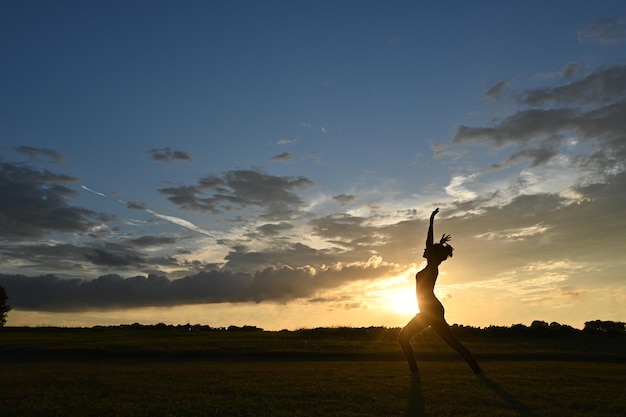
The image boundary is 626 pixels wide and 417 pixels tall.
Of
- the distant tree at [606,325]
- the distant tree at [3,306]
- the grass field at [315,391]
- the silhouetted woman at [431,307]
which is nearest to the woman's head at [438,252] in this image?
the silhouetted woman at [431,307]

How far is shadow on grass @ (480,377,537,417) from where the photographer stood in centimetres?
1131

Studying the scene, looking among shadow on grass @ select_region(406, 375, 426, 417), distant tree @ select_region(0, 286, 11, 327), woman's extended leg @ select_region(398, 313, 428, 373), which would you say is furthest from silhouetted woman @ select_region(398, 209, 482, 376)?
distant tree @ select_region(0, 286, 11, 327)

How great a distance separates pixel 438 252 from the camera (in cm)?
1742

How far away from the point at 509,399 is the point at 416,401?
2299 millimetres

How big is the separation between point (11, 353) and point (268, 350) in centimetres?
1665

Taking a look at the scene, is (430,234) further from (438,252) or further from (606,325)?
(606,325)

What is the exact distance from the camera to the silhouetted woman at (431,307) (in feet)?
55.0

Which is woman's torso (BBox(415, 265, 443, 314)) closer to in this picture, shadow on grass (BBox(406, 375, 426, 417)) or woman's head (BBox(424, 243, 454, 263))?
woman's head (BBox(424, 243, 454, 263))

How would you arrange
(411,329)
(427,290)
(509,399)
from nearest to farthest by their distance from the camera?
(509,399) → (427,290) → (411,329)

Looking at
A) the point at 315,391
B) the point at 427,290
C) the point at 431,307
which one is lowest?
the point at 315,391

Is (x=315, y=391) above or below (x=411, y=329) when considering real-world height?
below

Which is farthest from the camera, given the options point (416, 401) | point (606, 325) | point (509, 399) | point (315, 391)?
point (606, 325)

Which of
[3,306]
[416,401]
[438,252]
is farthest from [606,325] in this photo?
[3,306]

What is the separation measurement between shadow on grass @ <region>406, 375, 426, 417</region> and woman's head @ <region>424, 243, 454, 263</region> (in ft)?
12.6
